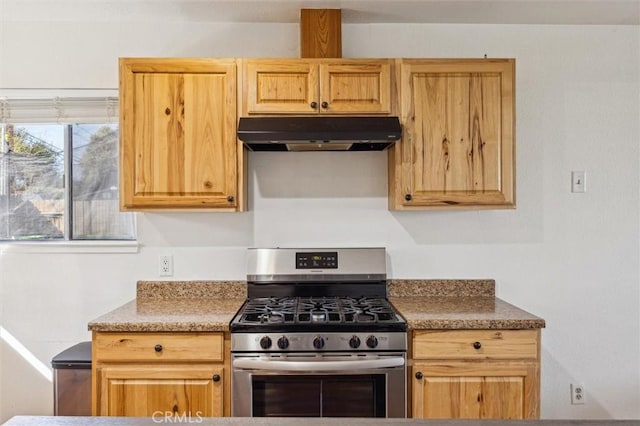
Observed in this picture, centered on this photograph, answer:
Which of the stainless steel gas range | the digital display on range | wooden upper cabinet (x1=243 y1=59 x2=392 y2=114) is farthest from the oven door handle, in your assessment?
wooden upper cabinet (x1=243 y1=59 x2=392 y2=114)

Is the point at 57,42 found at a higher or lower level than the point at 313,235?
higher

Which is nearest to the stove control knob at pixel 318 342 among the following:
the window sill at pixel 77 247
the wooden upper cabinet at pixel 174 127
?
the wooden upper cabinet at pixel 174 127

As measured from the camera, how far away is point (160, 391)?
6.32ft

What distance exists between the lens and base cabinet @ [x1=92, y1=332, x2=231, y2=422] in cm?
192

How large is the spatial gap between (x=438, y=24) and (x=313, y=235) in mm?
1358

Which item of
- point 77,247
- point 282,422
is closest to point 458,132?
point 282,422

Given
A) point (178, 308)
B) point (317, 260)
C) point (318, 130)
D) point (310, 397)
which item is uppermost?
point (318, 130)

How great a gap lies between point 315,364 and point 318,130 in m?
1.02

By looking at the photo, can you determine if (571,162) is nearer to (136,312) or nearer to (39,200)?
(136,312)

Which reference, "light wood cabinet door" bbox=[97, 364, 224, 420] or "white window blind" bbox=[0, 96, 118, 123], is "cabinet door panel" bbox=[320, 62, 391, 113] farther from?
"light wood cabinet door" bbox=[97, 364, 224, 420]

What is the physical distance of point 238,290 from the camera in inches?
99.3

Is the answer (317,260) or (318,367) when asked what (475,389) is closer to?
(318,367)

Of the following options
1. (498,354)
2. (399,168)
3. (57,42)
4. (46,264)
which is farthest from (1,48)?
(498,354)

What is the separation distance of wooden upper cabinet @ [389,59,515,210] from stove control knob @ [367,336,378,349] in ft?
2.30
